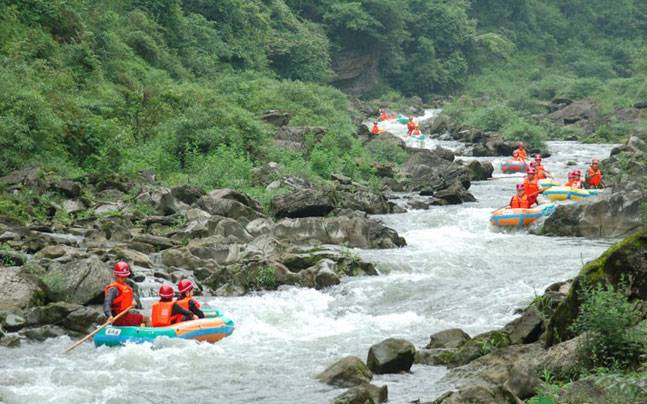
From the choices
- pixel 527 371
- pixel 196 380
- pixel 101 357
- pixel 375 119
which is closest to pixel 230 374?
pixel 196 380

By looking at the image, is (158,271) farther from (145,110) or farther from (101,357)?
(145,110)

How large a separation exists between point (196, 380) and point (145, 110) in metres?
17.3

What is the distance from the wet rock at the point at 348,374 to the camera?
8894mm

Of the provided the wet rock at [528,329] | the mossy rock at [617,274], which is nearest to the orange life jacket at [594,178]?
the wet rock at [528,329]

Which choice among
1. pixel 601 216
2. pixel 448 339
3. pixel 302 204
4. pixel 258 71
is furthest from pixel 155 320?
pixel 258 71

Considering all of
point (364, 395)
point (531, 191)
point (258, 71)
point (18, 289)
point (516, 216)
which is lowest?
point (364, 395)

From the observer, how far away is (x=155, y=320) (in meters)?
11.0

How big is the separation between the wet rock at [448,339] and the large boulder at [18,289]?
5.64m

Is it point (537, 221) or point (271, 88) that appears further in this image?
point (271, 88)

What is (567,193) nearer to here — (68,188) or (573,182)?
(573,182)

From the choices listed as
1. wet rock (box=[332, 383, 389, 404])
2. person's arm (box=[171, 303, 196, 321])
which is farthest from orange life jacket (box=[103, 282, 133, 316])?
wet rock (box=[332, 383, 389, 404])

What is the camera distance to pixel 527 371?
7.77m

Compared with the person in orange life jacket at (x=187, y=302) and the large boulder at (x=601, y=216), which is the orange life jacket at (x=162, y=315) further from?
the large boulder at (x=601, y=216)

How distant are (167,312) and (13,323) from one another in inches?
81.0
